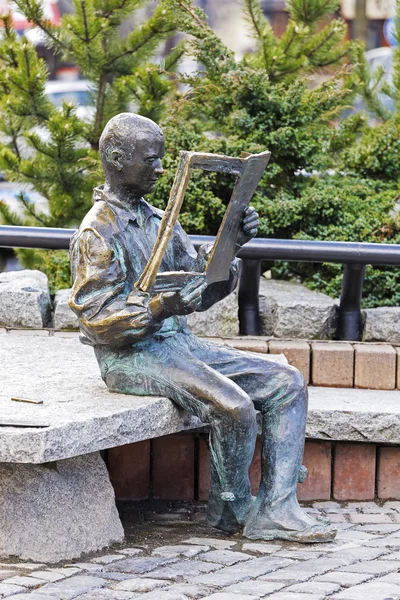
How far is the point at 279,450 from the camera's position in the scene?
4.49 meters

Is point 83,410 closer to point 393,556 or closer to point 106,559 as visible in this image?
point 106,559

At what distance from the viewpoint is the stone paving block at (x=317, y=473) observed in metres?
5.18

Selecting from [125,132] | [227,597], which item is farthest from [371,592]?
[125,132]

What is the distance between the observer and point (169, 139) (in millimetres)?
6719

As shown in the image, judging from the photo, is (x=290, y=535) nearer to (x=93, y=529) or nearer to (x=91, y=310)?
(x=93, y=529)

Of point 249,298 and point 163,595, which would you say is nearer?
point 163,595

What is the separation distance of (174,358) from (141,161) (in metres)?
0.77

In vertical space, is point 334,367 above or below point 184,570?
above

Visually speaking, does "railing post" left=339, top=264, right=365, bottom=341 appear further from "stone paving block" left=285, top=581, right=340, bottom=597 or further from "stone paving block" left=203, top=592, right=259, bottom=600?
"stone paving block" left=203, top=592, right=259, bottom=600

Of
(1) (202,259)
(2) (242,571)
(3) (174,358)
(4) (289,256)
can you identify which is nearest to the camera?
(2) (242,571)

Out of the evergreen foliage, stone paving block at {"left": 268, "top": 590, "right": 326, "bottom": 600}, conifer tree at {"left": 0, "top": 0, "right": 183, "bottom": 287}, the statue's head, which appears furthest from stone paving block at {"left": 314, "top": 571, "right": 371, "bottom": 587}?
conifer tree at {"left": 0, "top": 0, "right": 183, "bottom": 287}

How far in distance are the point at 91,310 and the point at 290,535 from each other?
1.14 metres

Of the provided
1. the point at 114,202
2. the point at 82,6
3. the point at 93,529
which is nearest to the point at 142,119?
the point at 114,202

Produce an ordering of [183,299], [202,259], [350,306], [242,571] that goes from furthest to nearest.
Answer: [350,306]
[202,259]
[183,299]
[242,571]
